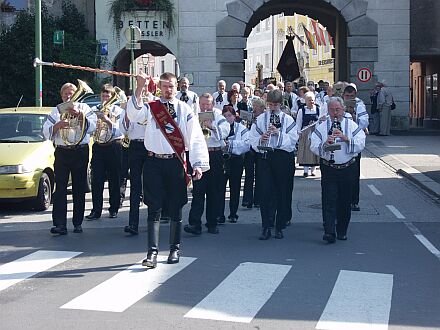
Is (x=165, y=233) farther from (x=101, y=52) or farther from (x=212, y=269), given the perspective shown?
(x=101, y=52)

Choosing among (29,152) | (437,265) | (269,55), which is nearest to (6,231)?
(29,152)

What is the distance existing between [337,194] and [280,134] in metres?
1.07

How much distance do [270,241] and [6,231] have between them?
145 inches

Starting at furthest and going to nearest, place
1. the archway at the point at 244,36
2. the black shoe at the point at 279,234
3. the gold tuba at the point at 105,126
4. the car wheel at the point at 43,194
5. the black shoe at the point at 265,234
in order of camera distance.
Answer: the archway at the point at 244,36
the car wheel at the point at 43,194
the gold tuba at the point at 105,126
the black shoe at the point at 279,234
the black shoe at the point at 265,234

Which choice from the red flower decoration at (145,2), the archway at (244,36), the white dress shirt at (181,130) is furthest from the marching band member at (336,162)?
the red flower decoration at (145,2)

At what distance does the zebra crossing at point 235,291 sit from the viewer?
288 inches

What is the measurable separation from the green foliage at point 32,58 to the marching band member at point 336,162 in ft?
70.7

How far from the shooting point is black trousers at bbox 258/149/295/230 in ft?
37.2

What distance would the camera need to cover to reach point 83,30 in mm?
33156

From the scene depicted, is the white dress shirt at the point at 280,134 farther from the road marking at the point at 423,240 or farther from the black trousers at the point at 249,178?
the black trousers at the point at 249,178

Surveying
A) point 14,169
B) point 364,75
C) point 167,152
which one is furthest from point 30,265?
point 364,75

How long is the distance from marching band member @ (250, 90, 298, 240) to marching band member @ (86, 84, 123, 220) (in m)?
2.27

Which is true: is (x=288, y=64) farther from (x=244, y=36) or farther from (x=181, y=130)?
(x=181, y=130)

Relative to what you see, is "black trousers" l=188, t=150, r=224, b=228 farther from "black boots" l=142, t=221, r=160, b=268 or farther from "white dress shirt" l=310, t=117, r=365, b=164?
"black boots" l=142, t=221, r=160, b=268
